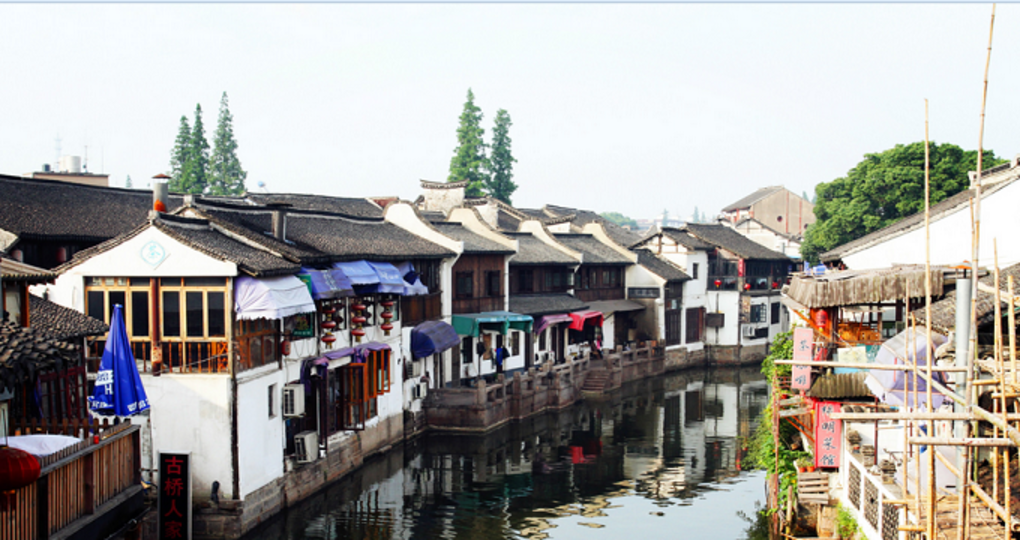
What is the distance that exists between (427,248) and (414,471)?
7.92 meters

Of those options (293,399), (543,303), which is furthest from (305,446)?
(543,303)

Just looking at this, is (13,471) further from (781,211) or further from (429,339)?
(781,211)

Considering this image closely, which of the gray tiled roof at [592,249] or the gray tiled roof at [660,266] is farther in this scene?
the gray tiled roof at [660,266]

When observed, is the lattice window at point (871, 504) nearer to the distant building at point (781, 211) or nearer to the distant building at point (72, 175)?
the distant building at point (72, 175)

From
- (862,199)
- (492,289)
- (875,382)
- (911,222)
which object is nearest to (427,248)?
(492,289)

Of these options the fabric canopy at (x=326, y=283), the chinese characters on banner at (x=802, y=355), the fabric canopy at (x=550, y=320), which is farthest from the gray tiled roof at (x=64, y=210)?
the chinese characters on banner at (x=802, y=355)

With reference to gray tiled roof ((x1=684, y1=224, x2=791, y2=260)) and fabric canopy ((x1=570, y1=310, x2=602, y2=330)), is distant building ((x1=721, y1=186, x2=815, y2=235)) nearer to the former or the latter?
gray tiled roof ((x1=684, y1=224, x2=791, y2=260))

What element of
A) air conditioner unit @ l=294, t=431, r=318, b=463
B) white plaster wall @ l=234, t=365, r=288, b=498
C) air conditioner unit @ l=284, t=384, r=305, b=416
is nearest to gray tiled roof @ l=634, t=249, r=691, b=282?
air conditioner unit @ l=294, t=431, r=318, b=463

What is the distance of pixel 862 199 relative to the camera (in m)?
44.5

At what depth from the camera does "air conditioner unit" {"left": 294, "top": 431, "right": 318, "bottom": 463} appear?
21906 millimetres

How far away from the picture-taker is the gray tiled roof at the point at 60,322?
A: 15.3 metres

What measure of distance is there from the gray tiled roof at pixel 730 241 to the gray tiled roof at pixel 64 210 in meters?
32.9

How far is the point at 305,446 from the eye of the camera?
21922mm

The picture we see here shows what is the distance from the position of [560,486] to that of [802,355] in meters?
8.52
